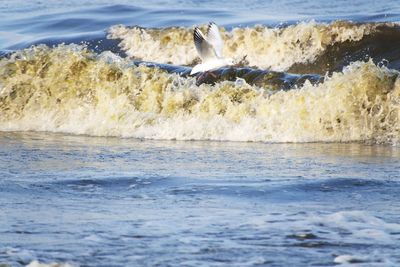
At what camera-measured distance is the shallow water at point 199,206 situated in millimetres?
6516

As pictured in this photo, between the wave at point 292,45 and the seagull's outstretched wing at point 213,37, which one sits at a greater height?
the seagull's outstretched wing at point 213,37

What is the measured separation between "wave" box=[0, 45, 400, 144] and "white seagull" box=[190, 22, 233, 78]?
0.73m

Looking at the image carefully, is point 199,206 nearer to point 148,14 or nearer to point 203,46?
point 203,46

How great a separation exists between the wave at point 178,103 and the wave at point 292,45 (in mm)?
4279

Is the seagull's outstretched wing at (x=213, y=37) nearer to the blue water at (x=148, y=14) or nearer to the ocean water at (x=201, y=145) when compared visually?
the ocean water at (x=201, y=145)

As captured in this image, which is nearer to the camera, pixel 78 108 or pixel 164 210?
pixel 164 210

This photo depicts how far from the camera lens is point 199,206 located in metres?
8.01

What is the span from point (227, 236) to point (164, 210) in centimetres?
100

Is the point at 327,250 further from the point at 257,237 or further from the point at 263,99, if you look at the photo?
the point at 263,99

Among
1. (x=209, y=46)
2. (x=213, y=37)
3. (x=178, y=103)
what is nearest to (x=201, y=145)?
(x=209, y=46)

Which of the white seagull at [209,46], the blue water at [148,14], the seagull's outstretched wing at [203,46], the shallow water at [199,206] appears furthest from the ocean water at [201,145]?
the seagull's outstretched wing at [203,46]

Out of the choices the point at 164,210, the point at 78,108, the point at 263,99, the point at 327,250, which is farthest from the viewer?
the point at 78,108

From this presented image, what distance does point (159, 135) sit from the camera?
13.5m

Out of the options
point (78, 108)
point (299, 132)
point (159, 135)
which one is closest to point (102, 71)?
point (78, 108)
